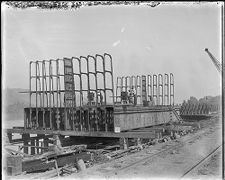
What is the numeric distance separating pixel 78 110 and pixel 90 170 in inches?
242

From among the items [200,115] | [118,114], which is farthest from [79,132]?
[200,115]

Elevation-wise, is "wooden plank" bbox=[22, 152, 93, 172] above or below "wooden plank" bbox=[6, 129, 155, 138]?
below

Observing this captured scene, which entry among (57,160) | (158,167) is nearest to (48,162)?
(57,160)

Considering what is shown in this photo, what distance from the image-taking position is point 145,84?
70.4 feet

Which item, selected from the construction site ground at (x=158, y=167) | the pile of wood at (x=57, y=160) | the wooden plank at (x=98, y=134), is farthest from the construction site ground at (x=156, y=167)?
the wooden plank at (x=98, y=134)

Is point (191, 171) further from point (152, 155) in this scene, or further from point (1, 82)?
point (1, 82)

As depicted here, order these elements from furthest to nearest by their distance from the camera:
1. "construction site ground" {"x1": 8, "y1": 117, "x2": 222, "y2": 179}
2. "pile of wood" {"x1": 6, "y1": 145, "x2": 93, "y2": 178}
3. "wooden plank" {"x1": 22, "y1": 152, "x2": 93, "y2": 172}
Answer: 1. "wooden plank" {"x1": 22, "y1": 152, "x2": 93, "y2": 172}
2. "pile of wood" {"x1": 6, "y1": 145, "x2": 93, "y2": 178}
3. "construction site ground" {"x1": 8, "y1": 117, "x2": 222, "y2": 179}

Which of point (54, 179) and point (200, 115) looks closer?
point (54, 179)

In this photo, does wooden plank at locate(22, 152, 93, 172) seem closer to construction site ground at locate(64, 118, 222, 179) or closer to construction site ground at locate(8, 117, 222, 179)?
construction site ground at locate(8, 117, 222, 179)

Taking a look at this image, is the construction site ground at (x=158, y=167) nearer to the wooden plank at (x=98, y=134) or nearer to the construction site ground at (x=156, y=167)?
the construction site ground at (x=156, y=167)

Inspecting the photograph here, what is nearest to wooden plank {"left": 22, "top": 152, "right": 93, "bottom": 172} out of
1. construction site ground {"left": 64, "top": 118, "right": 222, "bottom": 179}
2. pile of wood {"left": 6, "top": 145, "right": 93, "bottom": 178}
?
pile of wood {"left": 6, "top": 145, "right": 93, "bottom": 178}

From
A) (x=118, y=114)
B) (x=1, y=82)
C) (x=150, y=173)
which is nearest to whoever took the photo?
(x=1, y=82)

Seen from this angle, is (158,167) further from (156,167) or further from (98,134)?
(98,134)

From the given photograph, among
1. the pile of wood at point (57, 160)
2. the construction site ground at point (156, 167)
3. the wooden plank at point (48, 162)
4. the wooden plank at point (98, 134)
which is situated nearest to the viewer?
the construction site ground at point (156, 167)
